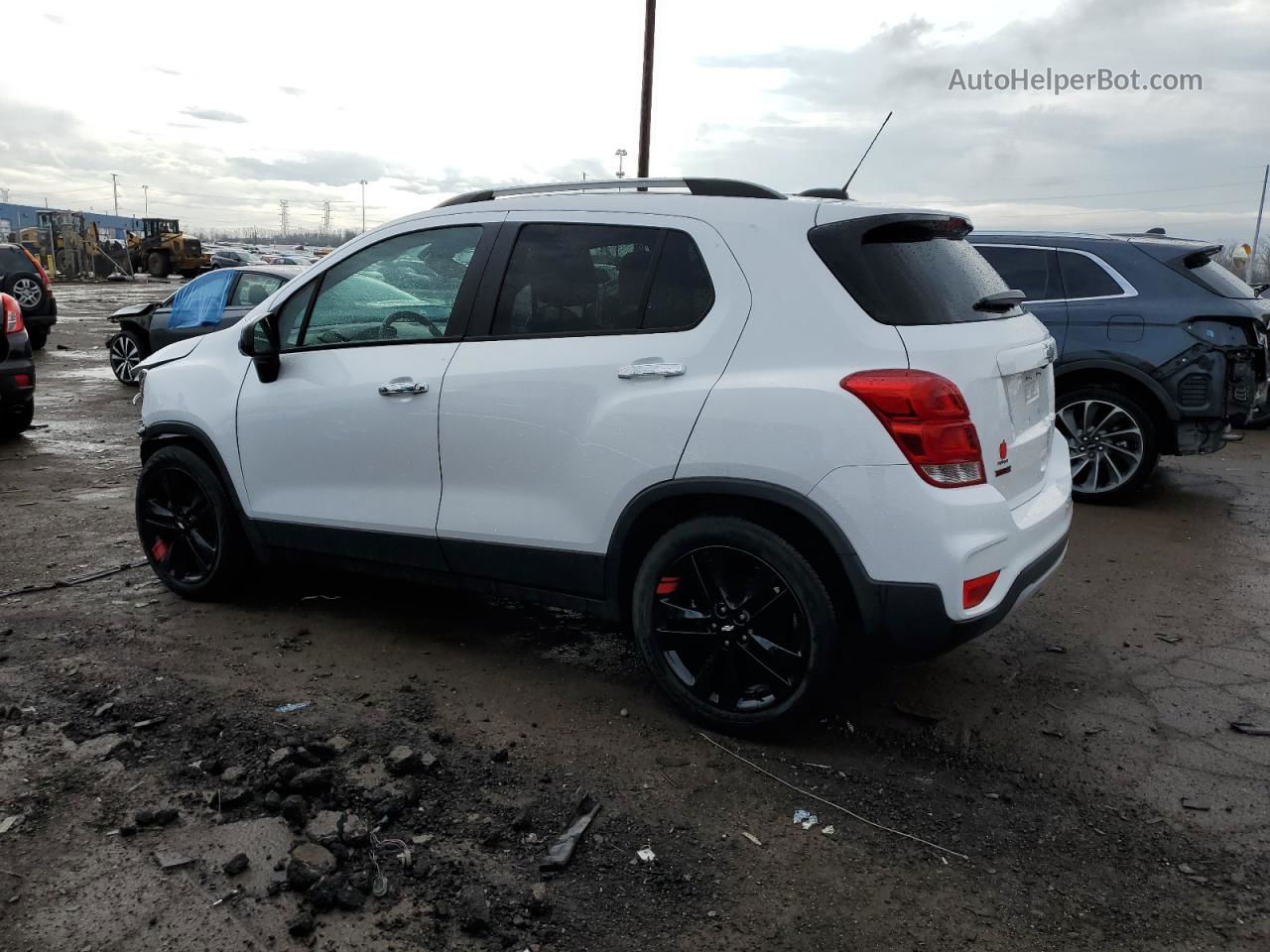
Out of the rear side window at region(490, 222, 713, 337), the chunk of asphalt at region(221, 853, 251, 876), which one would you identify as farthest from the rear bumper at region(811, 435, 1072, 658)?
the chunk of asphalt at region(221, 853, 251, 876)

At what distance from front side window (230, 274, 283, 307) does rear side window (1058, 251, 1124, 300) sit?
25.6 ft

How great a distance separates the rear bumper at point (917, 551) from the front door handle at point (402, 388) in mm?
1644

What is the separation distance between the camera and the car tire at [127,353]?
13.6 metres

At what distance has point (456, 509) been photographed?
4.08 meters

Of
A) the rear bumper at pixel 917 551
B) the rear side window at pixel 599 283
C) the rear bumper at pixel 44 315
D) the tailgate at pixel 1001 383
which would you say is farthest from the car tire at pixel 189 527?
the rear bumper at pixel 44 315

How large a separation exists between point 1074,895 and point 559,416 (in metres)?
2.20

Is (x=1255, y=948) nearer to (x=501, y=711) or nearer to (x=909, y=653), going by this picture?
(x=909, y=653)

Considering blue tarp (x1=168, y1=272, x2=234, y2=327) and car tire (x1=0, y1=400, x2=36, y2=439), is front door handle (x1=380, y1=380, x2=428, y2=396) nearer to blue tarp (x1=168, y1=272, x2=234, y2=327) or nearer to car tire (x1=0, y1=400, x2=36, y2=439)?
car tire (x1=0, y1=400, x2=36, y2=439)

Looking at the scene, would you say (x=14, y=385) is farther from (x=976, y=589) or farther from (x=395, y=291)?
(x=976, y=589)

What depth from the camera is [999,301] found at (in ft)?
12.2

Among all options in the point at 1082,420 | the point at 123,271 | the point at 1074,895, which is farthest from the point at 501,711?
the point at 123,271

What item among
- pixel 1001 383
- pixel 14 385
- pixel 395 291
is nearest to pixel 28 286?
pixel 14 385

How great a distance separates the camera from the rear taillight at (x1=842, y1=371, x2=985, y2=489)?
10.4ft

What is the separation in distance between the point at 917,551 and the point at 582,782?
1.30 meters
